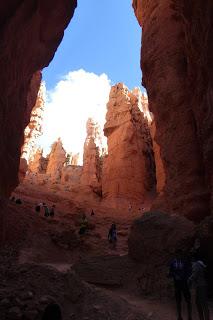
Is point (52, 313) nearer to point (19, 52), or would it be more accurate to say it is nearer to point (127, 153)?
point (19, 52)

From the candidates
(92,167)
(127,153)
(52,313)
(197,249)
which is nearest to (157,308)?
(197,249)

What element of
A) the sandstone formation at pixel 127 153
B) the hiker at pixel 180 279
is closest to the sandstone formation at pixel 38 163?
the sandstone formation at pixel 127 153

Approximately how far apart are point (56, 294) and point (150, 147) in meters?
40.7

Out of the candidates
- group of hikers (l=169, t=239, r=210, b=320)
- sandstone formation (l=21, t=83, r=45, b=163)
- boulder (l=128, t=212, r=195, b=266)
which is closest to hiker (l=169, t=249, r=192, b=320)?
group of hikers (l=169, t=239, r=210, b=320)

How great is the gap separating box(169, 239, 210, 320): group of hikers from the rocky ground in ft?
3.03

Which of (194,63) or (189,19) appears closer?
(189,19)

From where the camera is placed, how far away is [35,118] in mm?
57594

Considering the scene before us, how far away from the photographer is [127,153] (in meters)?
47.2

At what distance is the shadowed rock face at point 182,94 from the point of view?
15969 millimetres

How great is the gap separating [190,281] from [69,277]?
4459mm

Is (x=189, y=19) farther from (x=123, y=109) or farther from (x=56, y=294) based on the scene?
(x=123, y=109)

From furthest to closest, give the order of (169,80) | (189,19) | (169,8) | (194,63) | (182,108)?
(169,8), (169,80), (182,108), (194,63), (189,19)

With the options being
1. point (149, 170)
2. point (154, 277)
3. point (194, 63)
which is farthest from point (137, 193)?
point (154, 277)

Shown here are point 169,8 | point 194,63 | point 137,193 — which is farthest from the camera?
point 137,193
